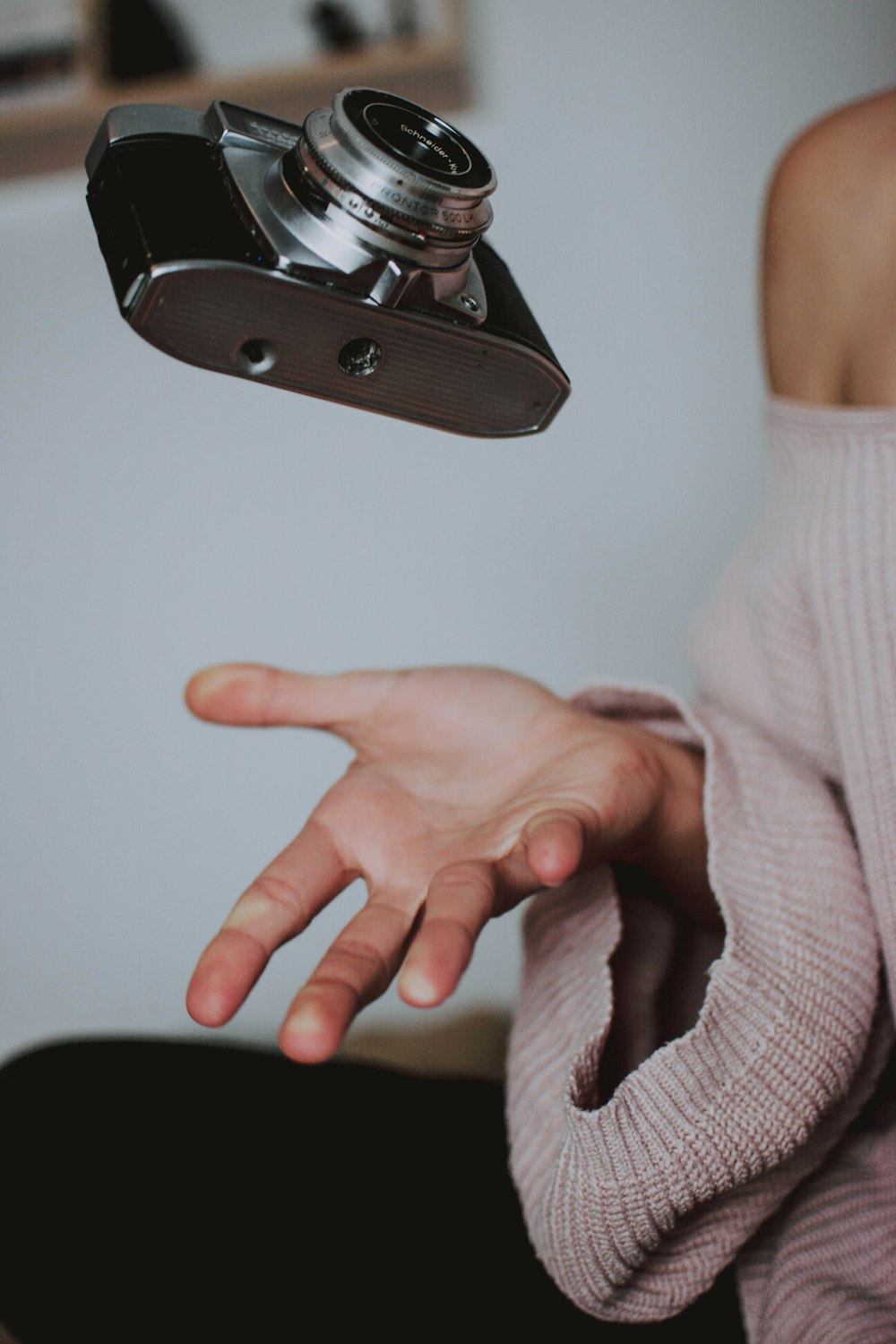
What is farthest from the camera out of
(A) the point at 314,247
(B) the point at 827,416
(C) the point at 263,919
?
(B) the point at 827,416

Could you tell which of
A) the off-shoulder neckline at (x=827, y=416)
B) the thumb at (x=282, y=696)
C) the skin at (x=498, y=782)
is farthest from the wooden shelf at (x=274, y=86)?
the thumb at (x=282, y=696)

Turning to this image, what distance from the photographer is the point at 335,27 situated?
2.97ft

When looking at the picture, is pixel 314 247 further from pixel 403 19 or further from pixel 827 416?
pixel 403 19

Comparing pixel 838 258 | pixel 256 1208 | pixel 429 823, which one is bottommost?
pixel 256 1208

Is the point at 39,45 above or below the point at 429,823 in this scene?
above

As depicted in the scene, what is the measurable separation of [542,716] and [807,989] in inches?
7.7

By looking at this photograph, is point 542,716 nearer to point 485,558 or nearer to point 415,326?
point 415,326

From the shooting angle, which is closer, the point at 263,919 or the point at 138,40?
the point at 263,919

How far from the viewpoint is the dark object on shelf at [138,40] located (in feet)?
2.93

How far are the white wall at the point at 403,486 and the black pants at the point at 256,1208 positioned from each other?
413mm

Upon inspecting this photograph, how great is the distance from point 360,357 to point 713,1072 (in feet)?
1.21

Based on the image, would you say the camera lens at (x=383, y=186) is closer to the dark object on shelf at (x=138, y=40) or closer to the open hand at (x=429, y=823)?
the open hand at (x=429, y=823)

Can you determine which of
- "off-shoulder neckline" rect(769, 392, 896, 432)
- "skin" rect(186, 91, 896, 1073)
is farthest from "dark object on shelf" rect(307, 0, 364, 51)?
"off-shoulder neckline" rect(769, 392, 896, 432)

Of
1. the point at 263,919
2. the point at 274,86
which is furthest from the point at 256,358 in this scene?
the point at 274,86
